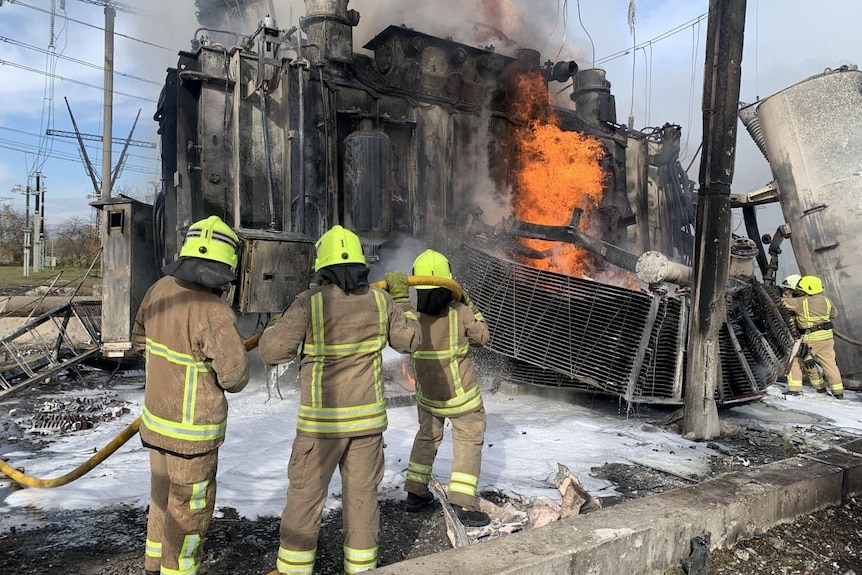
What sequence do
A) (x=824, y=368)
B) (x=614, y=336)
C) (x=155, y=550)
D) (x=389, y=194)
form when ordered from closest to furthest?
1. (x=155, y=550)
2. (x=614, y=336)
3. (x=824, y=368)
4. (x=389, y=194)

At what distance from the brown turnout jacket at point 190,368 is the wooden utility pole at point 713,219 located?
4.94 m

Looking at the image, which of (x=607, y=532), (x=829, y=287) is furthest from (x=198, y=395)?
(x=829, y=287)

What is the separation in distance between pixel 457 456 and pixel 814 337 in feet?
26.0

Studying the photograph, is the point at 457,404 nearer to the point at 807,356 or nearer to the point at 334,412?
the point at 334,412

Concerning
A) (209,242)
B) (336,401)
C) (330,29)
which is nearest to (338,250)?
(209,242)

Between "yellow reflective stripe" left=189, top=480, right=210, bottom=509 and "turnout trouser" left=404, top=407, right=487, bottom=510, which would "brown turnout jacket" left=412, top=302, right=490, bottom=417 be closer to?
"turnout trouser" left=404, top=407, right=487, bottom=510

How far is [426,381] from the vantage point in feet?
13.1

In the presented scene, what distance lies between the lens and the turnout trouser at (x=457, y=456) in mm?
3719

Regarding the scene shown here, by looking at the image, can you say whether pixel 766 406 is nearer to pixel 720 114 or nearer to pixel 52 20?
pixel 720 114

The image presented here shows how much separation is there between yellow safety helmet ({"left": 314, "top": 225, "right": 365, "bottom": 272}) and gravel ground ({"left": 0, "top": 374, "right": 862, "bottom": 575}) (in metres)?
1.69

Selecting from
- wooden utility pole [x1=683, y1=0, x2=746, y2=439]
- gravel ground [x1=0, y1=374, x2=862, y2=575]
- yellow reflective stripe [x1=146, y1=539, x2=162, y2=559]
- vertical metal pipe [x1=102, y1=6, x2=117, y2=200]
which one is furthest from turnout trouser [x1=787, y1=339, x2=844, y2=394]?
vertical metal pipe [x1=102, y1=6, x2=117, y2=200]

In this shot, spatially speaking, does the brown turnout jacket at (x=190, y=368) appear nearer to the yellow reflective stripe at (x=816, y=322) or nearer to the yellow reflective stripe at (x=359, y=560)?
the yellow reflective stripe at (x=359, y=560)

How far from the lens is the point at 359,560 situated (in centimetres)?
284

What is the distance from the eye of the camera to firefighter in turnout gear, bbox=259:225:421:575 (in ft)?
9.28
